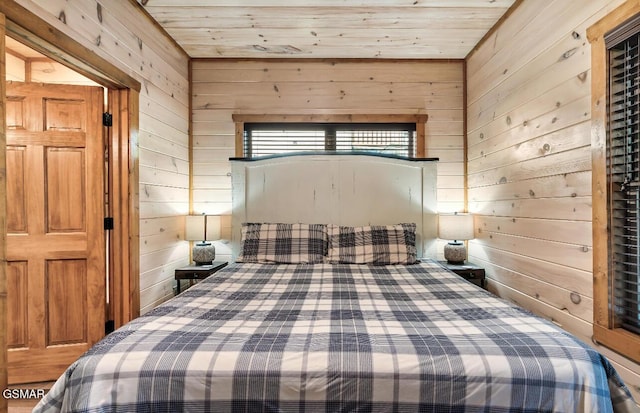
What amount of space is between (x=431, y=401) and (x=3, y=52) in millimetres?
2176

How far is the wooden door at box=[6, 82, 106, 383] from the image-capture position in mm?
2047

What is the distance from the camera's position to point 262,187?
3.04 m

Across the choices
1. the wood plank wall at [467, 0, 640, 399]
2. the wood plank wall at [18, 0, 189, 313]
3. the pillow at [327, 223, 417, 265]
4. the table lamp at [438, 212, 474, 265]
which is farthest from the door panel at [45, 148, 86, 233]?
the wood plank wall at [467, 0, 640, 399]

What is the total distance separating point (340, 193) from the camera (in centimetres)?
301

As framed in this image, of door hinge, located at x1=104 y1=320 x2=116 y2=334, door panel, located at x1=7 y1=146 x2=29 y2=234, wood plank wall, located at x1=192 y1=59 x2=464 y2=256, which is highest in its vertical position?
wood plank wall, located at x1=192 y1=59 x2=464 y2=256

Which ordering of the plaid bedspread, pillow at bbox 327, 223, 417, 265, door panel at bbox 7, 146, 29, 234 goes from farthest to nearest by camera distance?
pillow at bbox 327, 223, 417, 265
door panel at bbox 7, 146, 29, 234
the plaid bedspread

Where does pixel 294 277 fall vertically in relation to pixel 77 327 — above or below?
above

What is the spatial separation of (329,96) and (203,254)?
1.91 metres

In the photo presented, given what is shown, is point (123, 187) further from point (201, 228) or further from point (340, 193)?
point (340, 193)

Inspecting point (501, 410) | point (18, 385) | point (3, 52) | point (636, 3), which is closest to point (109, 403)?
point (501, 410)

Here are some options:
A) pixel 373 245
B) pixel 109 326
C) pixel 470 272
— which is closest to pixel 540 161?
pixel 470 272

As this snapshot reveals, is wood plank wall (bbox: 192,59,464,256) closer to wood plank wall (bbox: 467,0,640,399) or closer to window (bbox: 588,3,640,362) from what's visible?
wood plank wall (bbox: 467,0,640,399)

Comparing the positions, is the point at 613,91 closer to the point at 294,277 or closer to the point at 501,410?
the point at 501,410

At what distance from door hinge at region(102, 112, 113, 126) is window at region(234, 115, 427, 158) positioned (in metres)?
1.15
